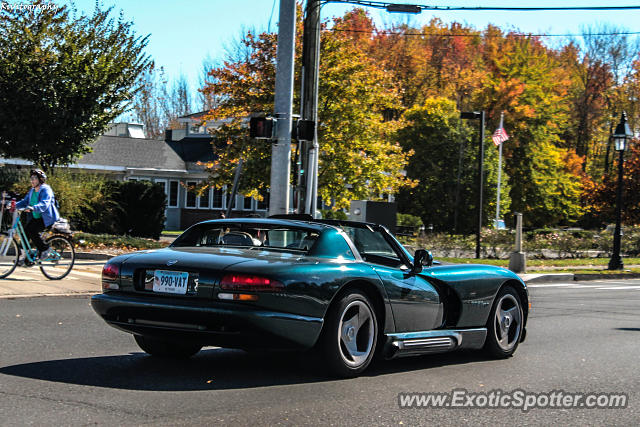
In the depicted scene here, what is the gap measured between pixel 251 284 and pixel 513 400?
6.63 ft

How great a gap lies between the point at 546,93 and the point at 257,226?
182 feet

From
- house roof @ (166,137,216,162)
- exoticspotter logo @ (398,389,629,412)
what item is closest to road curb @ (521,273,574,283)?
exoticspotter logo @ (398,389,629,412)

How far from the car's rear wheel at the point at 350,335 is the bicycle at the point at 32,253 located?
8187mm

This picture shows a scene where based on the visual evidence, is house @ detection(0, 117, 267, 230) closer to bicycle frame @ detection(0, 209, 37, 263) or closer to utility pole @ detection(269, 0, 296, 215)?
utility pole @ detection(269, 0, 296, 215)

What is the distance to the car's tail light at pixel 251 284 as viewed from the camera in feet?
19.0

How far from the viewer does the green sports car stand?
5.82m

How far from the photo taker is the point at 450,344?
723 centimetres

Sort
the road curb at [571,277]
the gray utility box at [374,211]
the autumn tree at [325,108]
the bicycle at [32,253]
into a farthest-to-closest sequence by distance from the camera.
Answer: the autumn tree at [325,108], the road curb at [571,277], the gray utility box at [374,211], the bicycle at [32,253]

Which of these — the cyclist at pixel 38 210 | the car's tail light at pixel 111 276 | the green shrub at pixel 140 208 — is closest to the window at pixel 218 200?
the green shrub at pixel 140 208

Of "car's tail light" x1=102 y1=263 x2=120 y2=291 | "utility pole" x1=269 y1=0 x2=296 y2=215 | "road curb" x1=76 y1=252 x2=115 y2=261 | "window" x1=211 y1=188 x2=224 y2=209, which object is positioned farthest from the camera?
"window" x1=211 y1=188 x2=224 y2=209

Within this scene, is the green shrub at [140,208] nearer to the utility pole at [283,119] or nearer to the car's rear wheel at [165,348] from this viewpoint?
the utility pole at [283,119]

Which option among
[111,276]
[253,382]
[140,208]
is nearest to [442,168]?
[140,208]

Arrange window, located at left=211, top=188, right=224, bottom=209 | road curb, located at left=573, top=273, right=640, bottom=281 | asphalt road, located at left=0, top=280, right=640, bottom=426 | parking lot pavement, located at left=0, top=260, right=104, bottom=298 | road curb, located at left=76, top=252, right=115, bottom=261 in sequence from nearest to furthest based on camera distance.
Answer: asphalt road, located at left=0, top=280, right=640, bottom=426
parking lot pavement, located at left=0, top=260, right=104, bottom=298
road curb, located at left=76, top=252, right=115, bottom=261
road curb, located at left=573, top=273, right=640, bottom=281
window, located at left=211, top=188, right=224, bottom=209

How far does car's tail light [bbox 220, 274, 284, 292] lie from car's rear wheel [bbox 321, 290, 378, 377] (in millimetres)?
573
